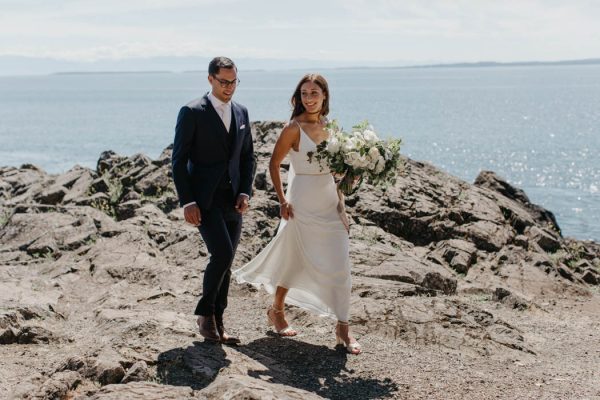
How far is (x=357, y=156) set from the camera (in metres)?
7.80

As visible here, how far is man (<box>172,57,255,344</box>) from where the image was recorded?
7.43 metres

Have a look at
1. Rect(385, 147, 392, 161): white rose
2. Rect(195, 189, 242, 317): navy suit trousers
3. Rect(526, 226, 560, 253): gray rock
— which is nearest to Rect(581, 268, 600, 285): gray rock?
Rect(526, 226, 560, 253): gray rock

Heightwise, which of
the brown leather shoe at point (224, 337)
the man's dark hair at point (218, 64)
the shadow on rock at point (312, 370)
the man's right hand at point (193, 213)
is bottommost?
the shadow on rock at point (312, 370)

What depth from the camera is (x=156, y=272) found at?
37.0 ft

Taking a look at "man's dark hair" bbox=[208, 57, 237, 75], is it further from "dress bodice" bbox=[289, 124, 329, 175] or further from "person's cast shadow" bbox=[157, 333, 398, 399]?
"person's cast shadow" bbox=[157, 333, 398, 399]

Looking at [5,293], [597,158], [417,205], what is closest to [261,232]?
[417,205]

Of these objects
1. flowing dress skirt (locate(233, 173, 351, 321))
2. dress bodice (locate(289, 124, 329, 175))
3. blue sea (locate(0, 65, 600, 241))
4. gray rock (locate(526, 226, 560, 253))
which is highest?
Result: dress bodice (locate(289, 124, 329, 175))

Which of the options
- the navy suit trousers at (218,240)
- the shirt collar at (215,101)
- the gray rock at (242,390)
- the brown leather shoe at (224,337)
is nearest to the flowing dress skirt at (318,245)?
the navy suit trousers at (218,240)

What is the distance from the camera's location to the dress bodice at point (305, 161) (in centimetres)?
812

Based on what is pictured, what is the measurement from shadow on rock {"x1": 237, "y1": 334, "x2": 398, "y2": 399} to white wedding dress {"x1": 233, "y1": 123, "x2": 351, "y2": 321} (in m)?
0.43

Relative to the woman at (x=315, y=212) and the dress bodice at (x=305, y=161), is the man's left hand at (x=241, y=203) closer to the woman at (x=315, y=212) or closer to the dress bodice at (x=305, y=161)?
the woman at (x=315, y=212)

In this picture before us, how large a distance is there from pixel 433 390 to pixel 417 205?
7303 mm

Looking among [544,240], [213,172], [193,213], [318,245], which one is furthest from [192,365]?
[544,240]

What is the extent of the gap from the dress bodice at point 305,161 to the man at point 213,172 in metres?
0.63
